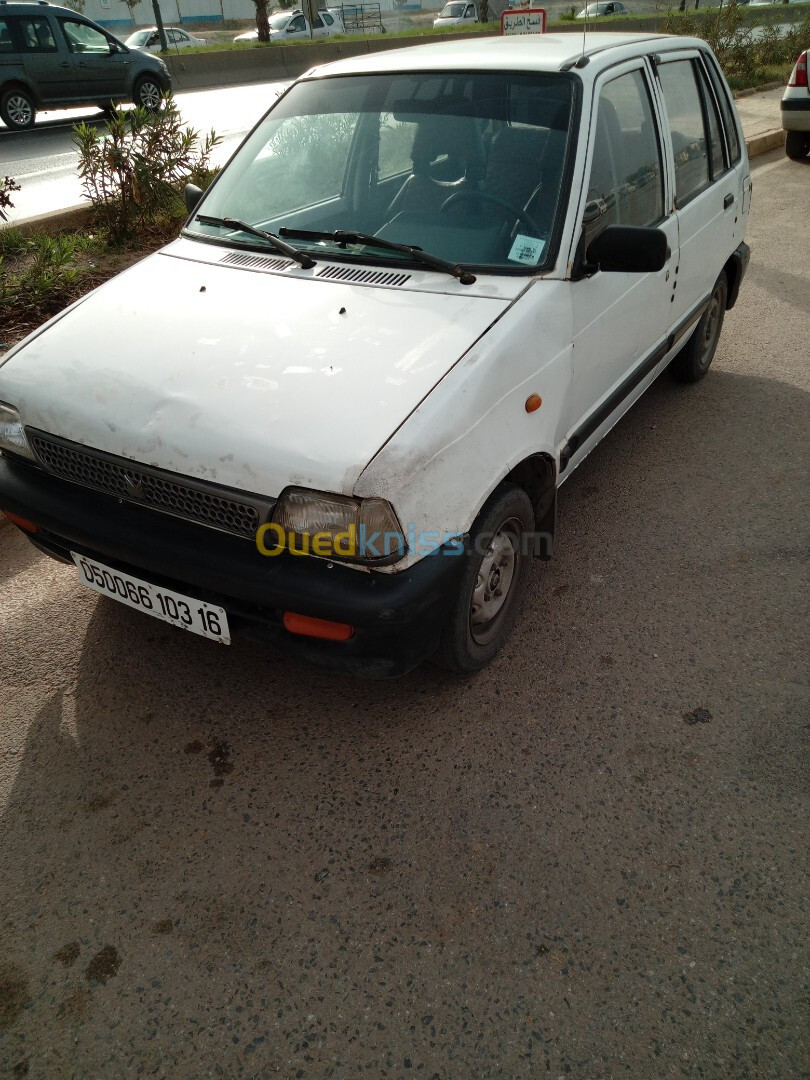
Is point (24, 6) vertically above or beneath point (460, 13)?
above

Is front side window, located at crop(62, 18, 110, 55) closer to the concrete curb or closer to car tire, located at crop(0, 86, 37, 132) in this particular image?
car tire, located at crop(0, 86, 37, 132)

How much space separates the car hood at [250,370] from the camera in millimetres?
2109

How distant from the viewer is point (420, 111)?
3061 millimetres

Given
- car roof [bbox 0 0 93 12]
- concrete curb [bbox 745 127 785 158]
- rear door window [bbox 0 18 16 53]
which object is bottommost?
concrete curb [bbox 745 127 785 158]

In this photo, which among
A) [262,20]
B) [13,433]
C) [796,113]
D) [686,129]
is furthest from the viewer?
[262,20]

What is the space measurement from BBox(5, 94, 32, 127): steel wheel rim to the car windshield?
546 inches

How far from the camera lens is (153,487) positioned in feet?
7.50

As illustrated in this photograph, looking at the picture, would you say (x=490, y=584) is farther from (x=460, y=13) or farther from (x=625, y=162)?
(x=460, y=13)

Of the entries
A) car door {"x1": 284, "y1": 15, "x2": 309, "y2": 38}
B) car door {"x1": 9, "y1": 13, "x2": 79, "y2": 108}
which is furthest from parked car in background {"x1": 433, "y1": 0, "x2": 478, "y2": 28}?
car door {"x1": 9, "y1": 13, "x2": 79, "y2": 108}

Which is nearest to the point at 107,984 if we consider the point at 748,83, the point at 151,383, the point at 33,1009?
the point at 33,1009

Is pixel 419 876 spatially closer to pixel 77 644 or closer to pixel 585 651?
pixel 585 651

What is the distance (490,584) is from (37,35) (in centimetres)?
1596

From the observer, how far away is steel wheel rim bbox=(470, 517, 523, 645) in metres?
2.62

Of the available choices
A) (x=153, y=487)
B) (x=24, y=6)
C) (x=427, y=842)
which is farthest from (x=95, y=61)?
(x=427, y=842)
